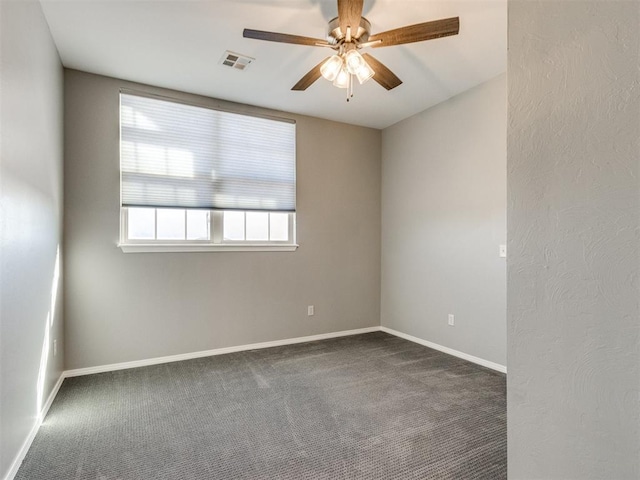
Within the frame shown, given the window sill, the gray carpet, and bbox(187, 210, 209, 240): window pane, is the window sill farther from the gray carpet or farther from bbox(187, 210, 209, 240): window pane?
the gray carpet

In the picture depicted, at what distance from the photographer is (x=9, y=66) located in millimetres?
1746

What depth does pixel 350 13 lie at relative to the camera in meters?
1.95

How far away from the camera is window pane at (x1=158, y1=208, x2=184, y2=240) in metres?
3.53

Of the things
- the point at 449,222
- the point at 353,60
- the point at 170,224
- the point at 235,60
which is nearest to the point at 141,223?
the point at 170,224

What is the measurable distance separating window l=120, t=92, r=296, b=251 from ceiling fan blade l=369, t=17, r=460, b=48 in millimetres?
2161

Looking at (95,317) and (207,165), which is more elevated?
(207,165)

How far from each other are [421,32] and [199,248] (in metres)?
2.84

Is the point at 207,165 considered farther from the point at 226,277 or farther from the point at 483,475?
the point at 483,475

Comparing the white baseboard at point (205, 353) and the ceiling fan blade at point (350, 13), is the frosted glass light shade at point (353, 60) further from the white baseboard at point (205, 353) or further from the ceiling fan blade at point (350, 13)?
the white baseboard at point (205, 353)

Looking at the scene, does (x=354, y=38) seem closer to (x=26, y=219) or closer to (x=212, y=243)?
(x=26, y=219)
